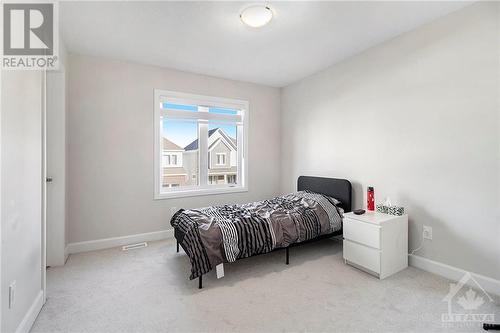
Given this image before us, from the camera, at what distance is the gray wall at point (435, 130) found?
213cm

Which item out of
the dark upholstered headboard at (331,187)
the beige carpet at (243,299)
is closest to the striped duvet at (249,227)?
the dark upholstered headboard at (331,187)

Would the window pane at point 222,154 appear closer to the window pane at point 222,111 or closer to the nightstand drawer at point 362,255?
the window pane at point 222,111

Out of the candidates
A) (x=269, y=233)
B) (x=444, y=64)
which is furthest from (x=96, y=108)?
(x=444, y=64)

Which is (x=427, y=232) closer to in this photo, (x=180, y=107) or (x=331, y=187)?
(x=331, y=187)

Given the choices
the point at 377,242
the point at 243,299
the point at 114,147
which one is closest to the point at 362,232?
the point at 377,242

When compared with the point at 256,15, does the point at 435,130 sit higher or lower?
lower

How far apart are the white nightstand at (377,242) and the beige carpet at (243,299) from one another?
0.10 m

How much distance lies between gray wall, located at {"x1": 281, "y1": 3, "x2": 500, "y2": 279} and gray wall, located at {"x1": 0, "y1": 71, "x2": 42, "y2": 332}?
340 cm

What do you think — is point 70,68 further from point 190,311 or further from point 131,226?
point 190,311

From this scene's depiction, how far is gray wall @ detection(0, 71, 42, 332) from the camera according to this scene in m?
1.40

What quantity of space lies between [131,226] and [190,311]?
6.50 feet

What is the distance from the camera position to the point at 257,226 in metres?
2.56

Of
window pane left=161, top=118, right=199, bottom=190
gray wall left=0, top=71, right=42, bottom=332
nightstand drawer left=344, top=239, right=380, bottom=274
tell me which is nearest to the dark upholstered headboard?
nightstand drawer left=344, top=239, right=380, bottom=274

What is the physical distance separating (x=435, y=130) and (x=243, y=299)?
2.52 m
